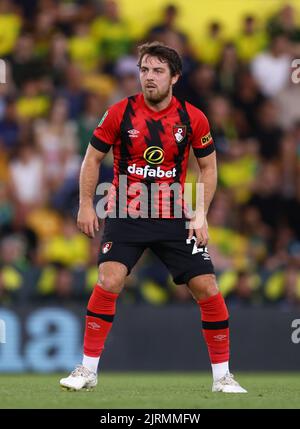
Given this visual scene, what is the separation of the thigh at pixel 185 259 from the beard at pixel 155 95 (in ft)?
3.02

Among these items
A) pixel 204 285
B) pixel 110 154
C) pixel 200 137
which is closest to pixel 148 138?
pixel 200 137

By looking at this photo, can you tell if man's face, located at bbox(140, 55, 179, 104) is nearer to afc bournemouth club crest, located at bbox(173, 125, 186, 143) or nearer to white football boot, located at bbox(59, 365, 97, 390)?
afc bournemouth club crest, located at bbox(173, 125, 186, 143)

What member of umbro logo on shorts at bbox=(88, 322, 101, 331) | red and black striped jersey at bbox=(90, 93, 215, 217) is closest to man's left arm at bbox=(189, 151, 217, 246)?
red and black striped jersey at bbox=(90, 93, 215, 217)

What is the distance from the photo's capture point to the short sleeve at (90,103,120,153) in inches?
311

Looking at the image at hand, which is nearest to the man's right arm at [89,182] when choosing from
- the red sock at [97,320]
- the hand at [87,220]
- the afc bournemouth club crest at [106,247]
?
the hand at [87,220]

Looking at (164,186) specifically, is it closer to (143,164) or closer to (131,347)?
(143,164)

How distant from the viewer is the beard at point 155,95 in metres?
7.83

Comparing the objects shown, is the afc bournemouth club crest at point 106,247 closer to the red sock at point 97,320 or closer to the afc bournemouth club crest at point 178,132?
the red sock at point 97,320

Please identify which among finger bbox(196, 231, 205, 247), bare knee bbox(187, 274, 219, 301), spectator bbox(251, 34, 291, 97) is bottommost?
bare knee bbox(187, 274, 219, 301)

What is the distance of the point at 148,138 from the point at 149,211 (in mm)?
487

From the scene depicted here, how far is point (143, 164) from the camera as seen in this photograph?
7.94 m

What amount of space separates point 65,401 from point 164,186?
1687mm
